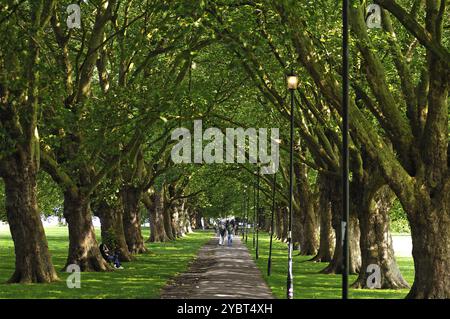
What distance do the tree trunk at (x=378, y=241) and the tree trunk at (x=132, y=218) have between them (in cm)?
2093

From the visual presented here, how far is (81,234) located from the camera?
3250 cm

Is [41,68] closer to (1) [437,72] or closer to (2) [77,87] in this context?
(2) [77,87]

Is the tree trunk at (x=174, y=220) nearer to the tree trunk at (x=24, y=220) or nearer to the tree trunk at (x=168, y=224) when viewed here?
the tree trunk at (x=168, y=224)

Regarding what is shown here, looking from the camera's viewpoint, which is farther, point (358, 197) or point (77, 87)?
point (77, 87)

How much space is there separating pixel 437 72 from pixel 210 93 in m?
16.0

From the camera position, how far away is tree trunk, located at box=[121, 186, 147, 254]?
47.3 metres

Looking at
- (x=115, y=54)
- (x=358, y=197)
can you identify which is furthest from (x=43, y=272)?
(x=115, y=54)

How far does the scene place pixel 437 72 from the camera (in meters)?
19.9

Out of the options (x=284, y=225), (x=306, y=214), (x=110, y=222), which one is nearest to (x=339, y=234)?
(x=110, y=222)

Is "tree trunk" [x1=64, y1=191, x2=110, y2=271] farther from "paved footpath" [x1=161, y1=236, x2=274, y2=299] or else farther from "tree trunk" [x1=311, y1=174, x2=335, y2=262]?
"tree trunk" [x1=311, y1=174, x2=335, y2=262]

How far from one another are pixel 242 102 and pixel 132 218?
34.4 ft

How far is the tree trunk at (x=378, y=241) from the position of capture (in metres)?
28.0

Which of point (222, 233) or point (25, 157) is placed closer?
point (25, 157)

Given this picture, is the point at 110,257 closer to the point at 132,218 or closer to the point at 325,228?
the point at 132,218
